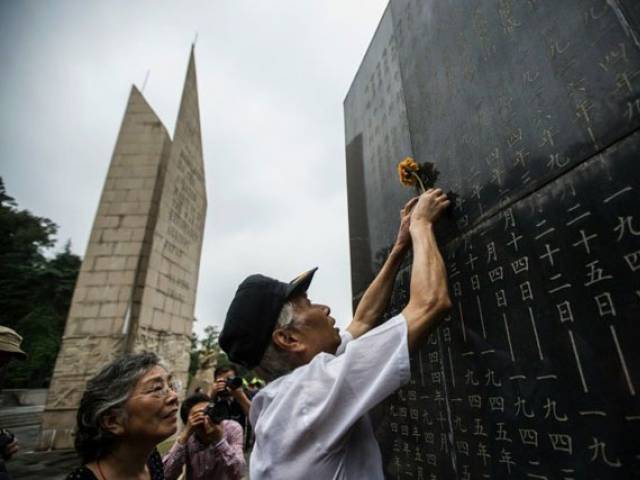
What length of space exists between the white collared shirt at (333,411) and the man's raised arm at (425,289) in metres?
0.05

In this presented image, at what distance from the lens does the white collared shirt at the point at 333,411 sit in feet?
3.15

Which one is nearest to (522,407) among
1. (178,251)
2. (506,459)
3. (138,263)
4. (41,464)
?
(506,459)

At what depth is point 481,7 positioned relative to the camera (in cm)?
154

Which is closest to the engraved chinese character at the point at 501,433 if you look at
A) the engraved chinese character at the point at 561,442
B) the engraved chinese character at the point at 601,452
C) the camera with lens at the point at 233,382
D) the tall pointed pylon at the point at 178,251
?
the engraved chinese character at the point at 561,442

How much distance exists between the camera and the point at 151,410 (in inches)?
64.5

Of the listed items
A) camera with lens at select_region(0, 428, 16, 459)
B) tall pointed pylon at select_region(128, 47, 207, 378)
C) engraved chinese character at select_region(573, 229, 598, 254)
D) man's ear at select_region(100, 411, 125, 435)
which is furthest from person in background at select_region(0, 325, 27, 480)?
tall pointed pylon at select_region(128, 47, 207, 378)

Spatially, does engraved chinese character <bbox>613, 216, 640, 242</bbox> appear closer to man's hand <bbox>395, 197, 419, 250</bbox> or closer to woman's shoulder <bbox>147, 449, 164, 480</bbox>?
man's hand <bbox>395, 197, 419, 250</bbox>

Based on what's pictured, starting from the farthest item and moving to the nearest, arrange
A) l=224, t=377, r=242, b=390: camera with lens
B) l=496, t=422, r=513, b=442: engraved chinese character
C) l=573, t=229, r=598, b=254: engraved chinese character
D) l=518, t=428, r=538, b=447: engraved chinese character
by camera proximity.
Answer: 1. l=224, t=377, r=242, b=390: camera with lens
2. l=496, t=422, r=513, b=442: engraved chinese character
3. l=518, t=428, r=538, b=447: engraved chinese character
4. l=573, t=229, r=598, b=254: engraved chinese character

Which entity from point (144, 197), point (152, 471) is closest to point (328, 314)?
point (152, 471)

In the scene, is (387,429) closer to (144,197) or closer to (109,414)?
(109,414)

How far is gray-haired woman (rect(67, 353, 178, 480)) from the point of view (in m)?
1.54

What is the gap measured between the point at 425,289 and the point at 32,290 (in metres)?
30.0

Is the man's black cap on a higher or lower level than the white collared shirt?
higher

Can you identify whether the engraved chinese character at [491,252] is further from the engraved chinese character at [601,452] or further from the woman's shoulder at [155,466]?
the woman's shoulder at [155,466]
